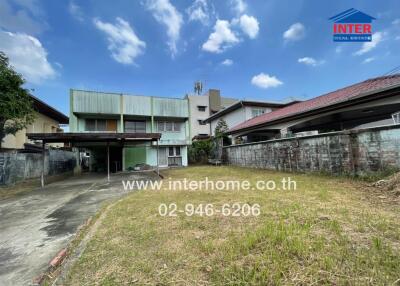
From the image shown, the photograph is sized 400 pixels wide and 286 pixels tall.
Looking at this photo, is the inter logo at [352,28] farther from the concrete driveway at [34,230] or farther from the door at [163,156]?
the door at [163,156]

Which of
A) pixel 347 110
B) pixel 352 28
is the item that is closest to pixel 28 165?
pixel 347 110

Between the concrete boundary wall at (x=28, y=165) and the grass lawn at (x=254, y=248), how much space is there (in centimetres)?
894

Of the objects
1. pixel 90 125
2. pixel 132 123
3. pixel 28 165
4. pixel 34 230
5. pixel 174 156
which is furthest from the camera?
pixel 174 156

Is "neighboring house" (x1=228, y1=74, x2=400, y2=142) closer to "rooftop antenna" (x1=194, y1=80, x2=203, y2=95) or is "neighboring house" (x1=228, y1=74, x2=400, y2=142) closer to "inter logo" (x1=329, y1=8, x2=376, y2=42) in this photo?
"inter logo" (x1=329, y1=8, x2=376, y2=42)

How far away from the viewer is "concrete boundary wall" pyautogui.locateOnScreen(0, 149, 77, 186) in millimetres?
9300

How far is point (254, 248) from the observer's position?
2.50 meters

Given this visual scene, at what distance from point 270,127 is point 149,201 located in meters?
10.5

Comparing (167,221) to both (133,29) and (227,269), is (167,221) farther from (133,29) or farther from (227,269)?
(133,29)

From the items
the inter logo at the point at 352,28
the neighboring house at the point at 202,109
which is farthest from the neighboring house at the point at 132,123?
the inter logo at the point at 352,28

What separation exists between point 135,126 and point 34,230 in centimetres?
1532

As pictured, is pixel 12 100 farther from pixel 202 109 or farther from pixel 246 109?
pixel 202 109

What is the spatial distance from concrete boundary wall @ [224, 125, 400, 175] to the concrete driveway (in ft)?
27.8

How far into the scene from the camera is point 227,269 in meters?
2.12

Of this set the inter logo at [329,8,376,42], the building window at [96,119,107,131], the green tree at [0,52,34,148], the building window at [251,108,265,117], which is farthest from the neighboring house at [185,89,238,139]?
the inter logo at [329,8,376,42]
